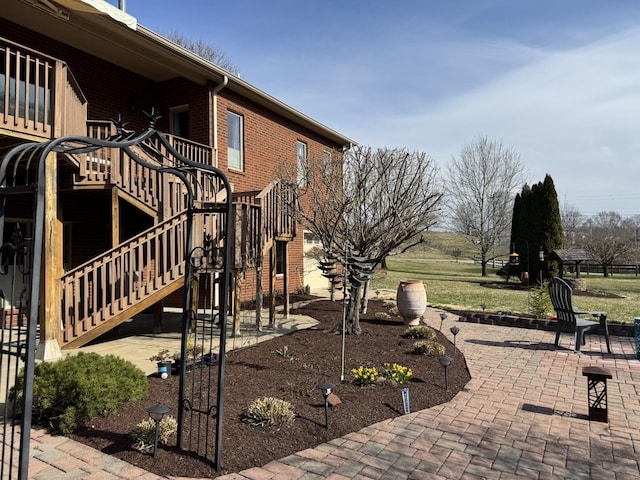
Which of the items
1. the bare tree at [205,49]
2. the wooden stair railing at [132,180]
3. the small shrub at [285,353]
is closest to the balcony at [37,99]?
the wooden stair railing at [132,180]

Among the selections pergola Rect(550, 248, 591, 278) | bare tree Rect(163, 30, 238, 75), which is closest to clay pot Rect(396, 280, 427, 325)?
pergola Rect(550, 248, 591, 278)

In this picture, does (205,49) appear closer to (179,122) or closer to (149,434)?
(179,122)

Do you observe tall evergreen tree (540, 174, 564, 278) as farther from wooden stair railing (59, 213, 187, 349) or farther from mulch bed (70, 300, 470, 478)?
wooden stair railing (59, 213, 187, 349)

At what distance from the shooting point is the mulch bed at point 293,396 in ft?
11.7

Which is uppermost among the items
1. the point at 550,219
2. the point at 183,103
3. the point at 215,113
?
the point at 183,103

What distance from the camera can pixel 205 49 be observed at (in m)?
26.0

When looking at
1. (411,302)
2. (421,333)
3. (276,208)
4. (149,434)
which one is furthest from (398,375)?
(276,208)

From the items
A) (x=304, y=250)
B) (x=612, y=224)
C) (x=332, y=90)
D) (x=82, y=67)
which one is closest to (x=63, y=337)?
(x=82, y=67)

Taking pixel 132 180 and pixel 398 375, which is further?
pixel 132 180

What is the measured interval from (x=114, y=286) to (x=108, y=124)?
3.46 meters

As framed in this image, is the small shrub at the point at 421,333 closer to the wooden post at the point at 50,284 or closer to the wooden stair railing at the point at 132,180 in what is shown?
the wooden stair railing at the point at 132,180

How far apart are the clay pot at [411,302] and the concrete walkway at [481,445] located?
3.31m

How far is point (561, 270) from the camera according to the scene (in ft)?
65.3

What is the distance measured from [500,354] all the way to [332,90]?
10.9 m
